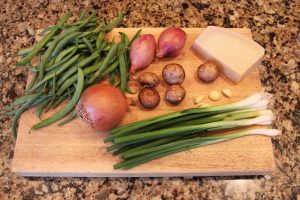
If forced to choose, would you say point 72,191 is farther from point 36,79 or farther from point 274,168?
point 274,168

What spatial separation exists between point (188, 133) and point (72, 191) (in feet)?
1.58

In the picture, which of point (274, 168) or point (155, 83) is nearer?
point (274, 168)

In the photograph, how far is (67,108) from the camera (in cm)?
122

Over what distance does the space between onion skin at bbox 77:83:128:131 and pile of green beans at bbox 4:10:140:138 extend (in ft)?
0.28

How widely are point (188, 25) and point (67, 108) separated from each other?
732mm

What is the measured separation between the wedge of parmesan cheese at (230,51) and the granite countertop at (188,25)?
162mm

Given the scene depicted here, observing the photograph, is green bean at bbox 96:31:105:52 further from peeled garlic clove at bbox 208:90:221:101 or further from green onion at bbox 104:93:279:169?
peeled garlic clove at bbox 208:90:221:101

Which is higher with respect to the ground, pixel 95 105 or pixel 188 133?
pixel 95 105

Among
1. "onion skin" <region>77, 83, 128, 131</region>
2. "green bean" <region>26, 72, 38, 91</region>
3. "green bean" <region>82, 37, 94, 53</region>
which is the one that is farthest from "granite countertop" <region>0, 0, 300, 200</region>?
"green bean" <region>82, 37, 94, 53</region>

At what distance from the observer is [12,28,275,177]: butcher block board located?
3.76 ft

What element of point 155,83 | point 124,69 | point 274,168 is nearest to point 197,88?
point 155,83

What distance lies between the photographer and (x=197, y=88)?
51.3 inches

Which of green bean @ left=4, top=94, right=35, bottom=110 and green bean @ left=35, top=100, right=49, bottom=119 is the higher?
green bean @ left=4, top=94, right=35, bottom=110

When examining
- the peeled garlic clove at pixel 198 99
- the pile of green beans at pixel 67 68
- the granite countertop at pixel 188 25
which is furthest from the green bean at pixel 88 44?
the peeled garlic clove at pixel 198 99
